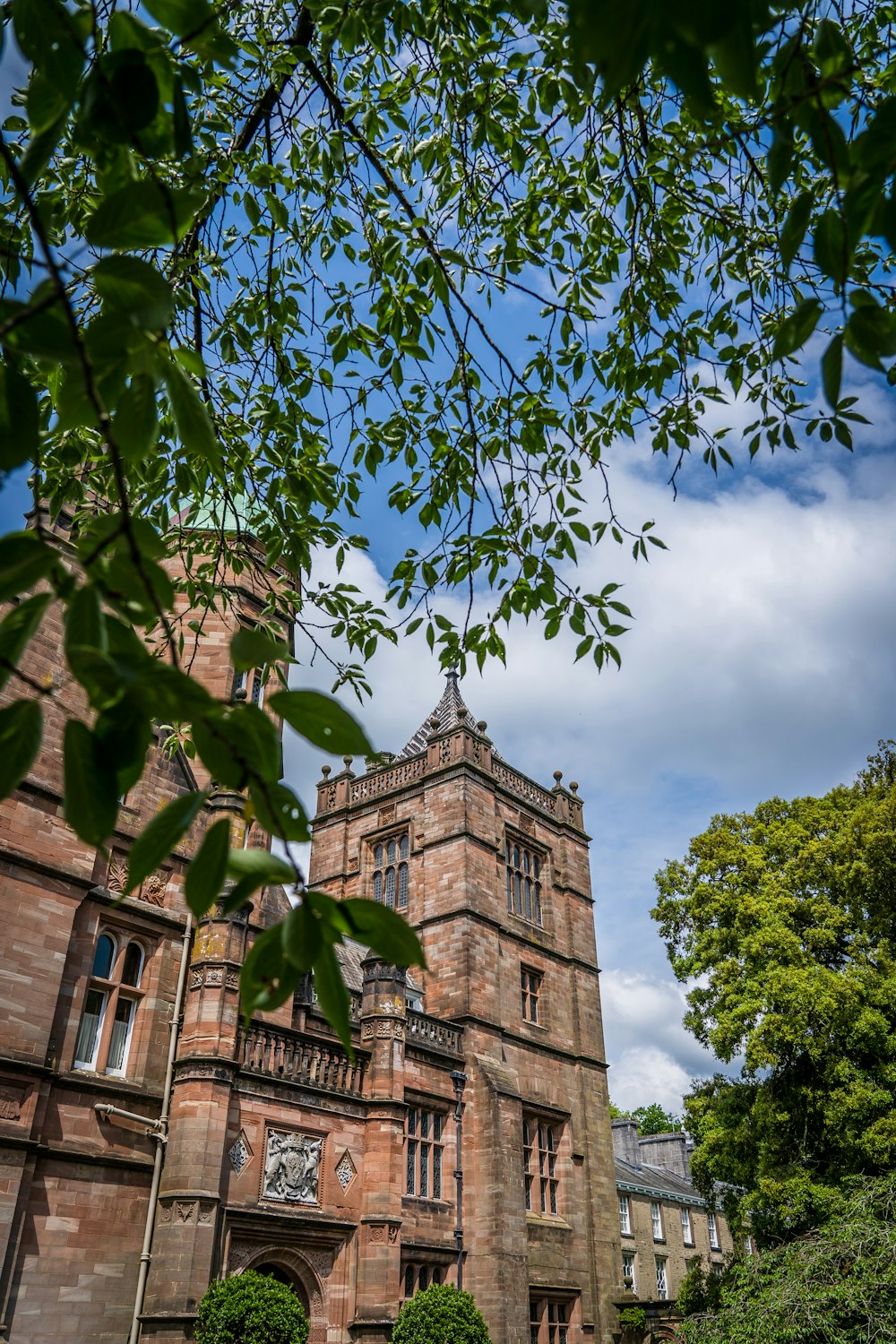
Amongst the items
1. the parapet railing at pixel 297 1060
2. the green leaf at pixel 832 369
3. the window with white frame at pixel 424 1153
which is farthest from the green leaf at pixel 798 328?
the window with white frame at pixel 424 1153

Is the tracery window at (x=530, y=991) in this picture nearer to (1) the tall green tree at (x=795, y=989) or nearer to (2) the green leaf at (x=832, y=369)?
(1) the tall green tree at (x=795, y=989)

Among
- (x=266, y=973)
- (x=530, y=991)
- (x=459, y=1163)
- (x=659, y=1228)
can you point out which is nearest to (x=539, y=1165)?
(x=459, y=1163)

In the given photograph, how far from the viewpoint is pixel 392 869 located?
26.0m

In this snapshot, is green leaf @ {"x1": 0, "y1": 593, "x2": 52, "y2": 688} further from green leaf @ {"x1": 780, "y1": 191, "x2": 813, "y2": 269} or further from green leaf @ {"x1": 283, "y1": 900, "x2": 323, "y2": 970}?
green leaf @ {"x1": 780, "y1": 191, "x2": 813, "y2": 269}

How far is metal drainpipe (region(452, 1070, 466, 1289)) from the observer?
19125 millimetres

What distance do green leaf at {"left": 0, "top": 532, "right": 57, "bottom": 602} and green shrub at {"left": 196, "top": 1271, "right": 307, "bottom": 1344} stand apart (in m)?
13.7

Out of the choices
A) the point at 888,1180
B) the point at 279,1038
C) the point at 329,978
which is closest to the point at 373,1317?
the point at 279,1038

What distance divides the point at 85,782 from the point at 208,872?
219 mm

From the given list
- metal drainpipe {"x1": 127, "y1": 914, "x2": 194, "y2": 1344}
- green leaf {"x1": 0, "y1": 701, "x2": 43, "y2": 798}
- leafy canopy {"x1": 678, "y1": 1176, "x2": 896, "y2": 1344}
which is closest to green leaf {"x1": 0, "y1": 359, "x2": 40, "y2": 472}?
green leaf {"x1": 0, "y1": 701, "x2": 43, "y2": 798}

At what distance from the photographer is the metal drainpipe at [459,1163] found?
19125mm

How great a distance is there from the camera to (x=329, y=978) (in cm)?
147

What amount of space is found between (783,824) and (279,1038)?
12773 millimetres

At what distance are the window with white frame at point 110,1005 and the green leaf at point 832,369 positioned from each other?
13.8 metres

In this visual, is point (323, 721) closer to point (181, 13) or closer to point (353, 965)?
point (181, 13)
